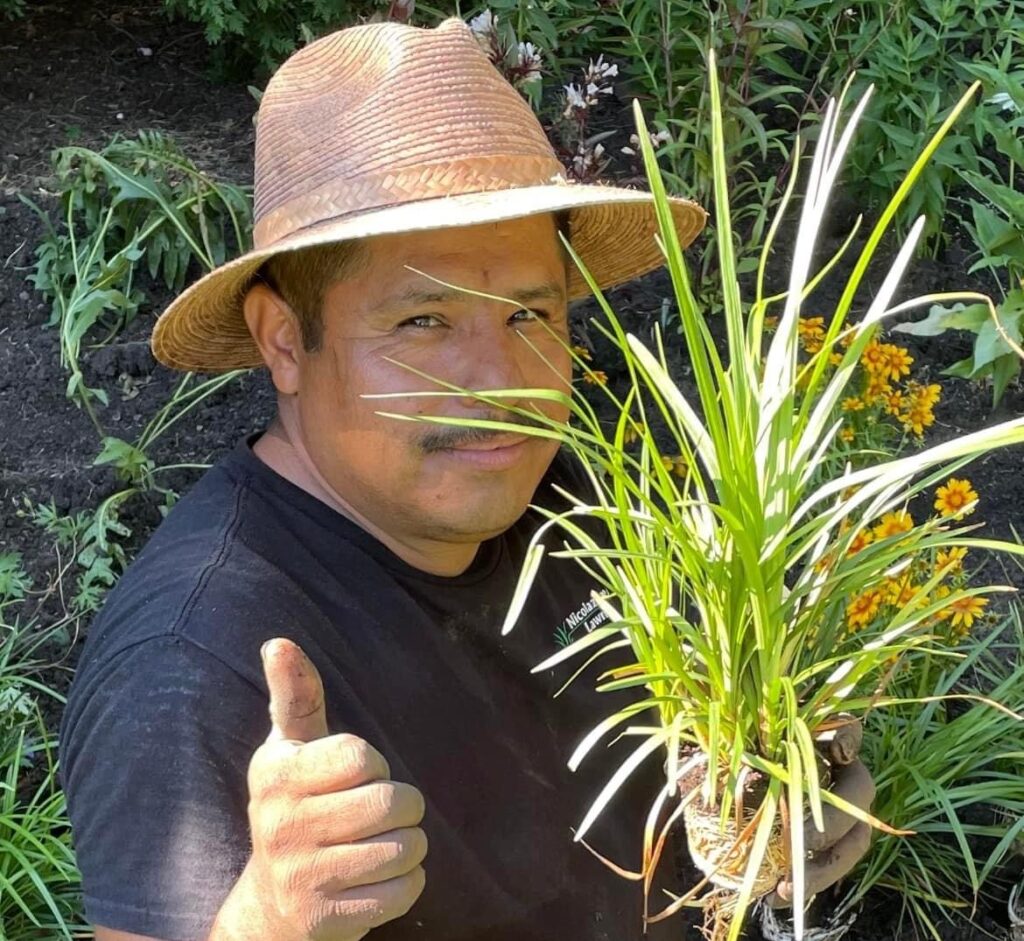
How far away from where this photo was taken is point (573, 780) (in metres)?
1.75

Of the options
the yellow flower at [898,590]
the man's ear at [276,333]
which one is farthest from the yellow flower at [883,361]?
the man's ear at [276,333]

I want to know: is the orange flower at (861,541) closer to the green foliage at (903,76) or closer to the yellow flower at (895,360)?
the yellow flower at (895,360)

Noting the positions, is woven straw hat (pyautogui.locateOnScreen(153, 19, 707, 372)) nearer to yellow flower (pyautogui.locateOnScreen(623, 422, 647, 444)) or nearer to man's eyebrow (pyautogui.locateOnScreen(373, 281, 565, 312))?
man's eyebrow (pyautogui.locateOnScreen(373, 281, 565, 312))

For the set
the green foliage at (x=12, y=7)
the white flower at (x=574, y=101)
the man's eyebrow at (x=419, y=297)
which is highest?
the man's eyebrow at (x=419, y=297)

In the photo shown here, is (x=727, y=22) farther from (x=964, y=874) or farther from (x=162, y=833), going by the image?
(x=162, y=833)

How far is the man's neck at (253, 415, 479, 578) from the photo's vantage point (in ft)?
5.57

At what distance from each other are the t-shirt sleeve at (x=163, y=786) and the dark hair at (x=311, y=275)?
46cm

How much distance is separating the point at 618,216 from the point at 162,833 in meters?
1.11

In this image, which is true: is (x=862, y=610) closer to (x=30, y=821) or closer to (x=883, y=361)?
(x=883, y=361)

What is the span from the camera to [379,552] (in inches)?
65.9

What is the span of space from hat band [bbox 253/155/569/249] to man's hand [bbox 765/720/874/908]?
81cm

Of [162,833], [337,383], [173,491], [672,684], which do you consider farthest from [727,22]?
[162,833]

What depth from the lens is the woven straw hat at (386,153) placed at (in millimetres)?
1501

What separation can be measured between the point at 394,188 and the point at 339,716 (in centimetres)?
67
